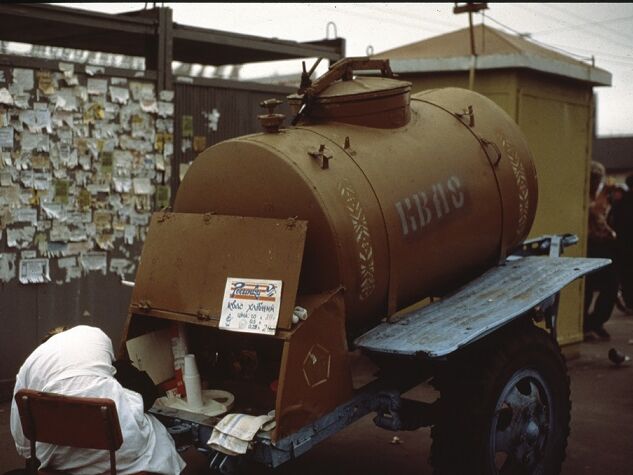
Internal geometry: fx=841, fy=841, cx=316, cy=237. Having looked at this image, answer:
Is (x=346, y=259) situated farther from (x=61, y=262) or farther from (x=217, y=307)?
(x=61, y=262)

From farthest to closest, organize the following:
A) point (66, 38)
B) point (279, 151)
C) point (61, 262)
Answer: point (66, 38), point (61, 262), point (279, 151)

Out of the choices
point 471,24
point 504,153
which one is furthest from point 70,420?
point 471,24

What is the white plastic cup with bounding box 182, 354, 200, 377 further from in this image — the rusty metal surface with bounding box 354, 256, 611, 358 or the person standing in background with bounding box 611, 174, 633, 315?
the person standing in background with bounding box 611, 174, 633, 315

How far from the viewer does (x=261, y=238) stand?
4105 millimetres

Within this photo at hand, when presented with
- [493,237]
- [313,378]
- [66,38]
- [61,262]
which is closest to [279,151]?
[313,378]

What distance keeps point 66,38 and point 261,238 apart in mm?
4851

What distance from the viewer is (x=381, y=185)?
4461 mm

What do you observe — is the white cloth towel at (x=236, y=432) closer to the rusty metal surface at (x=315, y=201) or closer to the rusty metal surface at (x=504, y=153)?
the rusty metal surface at (x=315, y=201)

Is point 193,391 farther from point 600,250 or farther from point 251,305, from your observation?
point 600,250

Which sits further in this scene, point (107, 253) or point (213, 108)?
point (213, 108)

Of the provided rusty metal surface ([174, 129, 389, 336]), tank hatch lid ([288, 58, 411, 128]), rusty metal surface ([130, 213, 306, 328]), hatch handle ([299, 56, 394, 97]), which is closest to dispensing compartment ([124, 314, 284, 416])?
rusty metal surface ([130, 213, 306, 328])

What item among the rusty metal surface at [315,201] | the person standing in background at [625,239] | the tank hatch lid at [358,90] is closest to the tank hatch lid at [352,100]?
the tank hatch lid at [358,90]

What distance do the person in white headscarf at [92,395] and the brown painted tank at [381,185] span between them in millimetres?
1032

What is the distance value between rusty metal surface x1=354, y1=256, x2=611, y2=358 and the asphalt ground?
129cm
